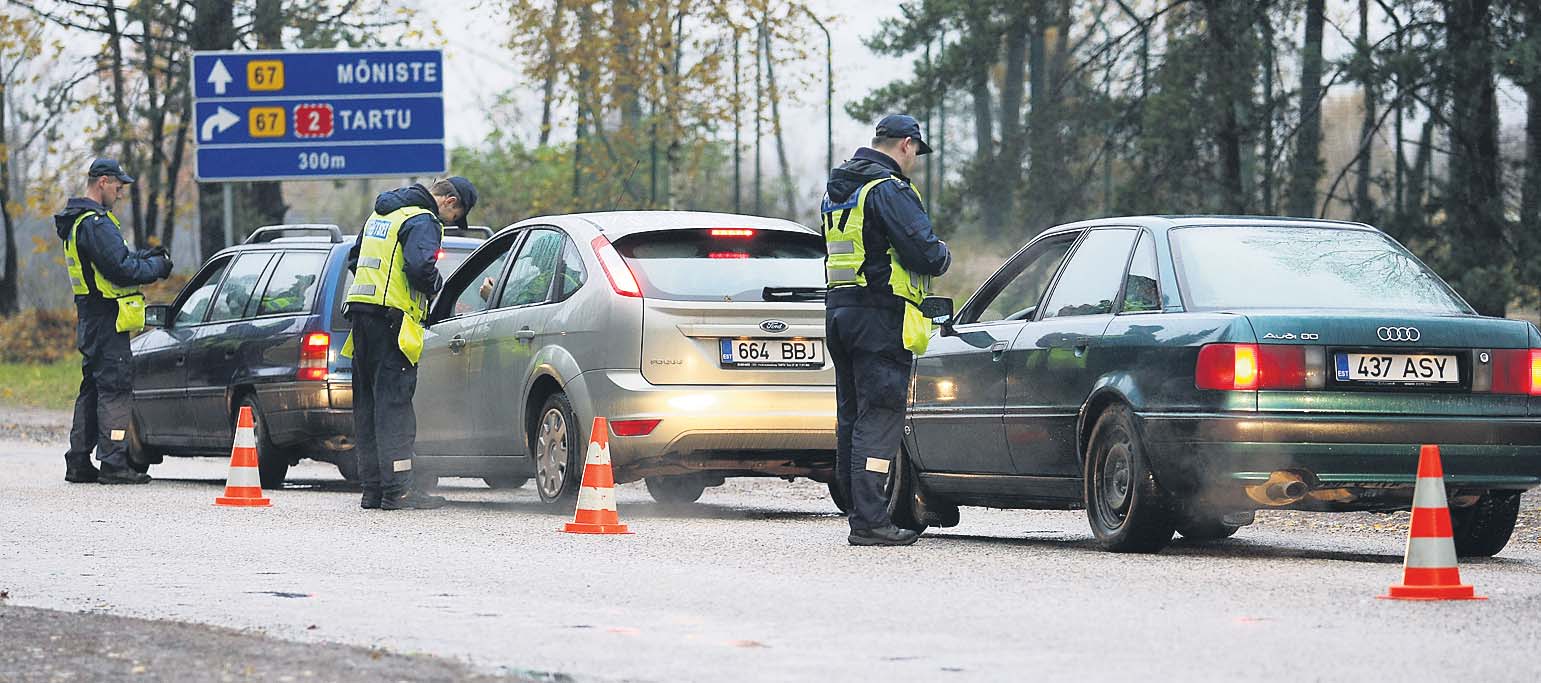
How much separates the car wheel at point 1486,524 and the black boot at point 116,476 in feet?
28.9

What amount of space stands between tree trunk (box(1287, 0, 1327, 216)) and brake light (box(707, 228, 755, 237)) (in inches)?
514

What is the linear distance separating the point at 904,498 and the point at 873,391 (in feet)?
4.34

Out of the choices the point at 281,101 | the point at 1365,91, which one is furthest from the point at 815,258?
the point at 281,101

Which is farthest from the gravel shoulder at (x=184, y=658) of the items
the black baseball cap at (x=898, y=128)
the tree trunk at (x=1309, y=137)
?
the tree trunk at (x=1309, y=137)

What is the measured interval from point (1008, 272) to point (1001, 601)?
10.5ft

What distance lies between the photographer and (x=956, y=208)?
92.9 feet

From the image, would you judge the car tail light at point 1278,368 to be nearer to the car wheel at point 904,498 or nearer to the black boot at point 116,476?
the car wheel at point 904,498

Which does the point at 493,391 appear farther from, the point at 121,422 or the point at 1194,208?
the point at 1194,208

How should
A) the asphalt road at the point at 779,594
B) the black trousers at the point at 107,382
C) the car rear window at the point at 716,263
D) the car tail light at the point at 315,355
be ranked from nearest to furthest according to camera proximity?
the asphalt road at the point at 779,594, the car rear window at the point at 716,263, the car tail light at the point at 315,355, the black trousers at the point at 107,382

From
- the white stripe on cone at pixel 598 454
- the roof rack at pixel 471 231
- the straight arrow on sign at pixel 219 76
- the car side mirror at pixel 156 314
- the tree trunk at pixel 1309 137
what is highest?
the straight arrow on sign at pixel 219 76

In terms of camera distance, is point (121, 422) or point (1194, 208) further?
point (1194, 208)

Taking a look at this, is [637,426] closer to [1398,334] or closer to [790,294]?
[790,294]

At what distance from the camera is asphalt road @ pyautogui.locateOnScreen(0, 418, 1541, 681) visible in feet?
20.0

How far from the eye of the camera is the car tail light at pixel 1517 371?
8930 mm
